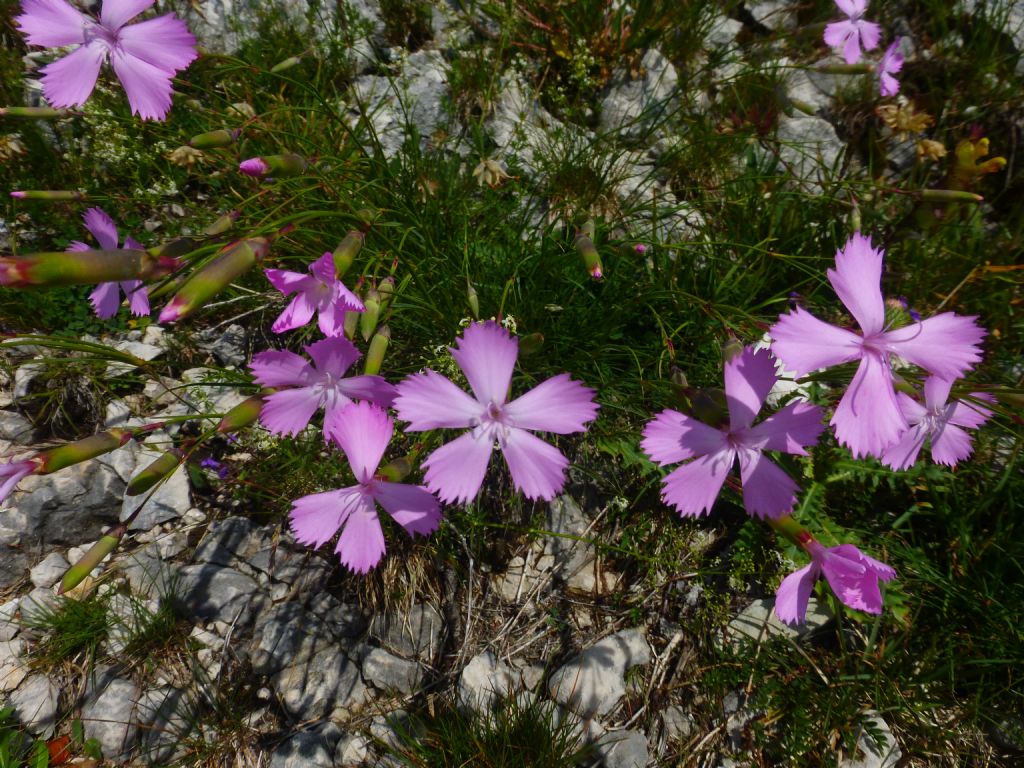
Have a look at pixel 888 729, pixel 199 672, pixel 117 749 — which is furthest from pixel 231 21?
pixel 888 729

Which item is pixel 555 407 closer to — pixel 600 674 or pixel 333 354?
pixel 333 354

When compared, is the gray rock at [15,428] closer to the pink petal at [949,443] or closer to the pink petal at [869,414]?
the pink petal at [869,414]

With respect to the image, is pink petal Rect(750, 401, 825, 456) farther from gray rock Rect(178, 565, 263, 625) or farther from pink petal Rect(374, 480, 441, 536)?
gray rock Rect(178, 565, 263, 625)

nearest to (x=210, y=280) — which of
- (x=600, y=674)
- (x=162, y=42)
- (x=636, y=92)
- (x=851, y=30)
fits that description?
(x=162, y=42)

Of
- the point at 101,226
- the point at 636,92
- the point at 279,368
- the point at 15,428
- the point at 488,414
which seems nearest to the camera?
the point at 488,414

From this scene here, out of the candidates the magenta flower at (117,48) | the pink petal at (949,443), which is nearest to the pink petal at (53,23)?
the magenta flower at (117,48)

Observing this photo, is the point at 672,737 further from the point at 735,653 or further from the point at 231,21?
the point at 231,21
